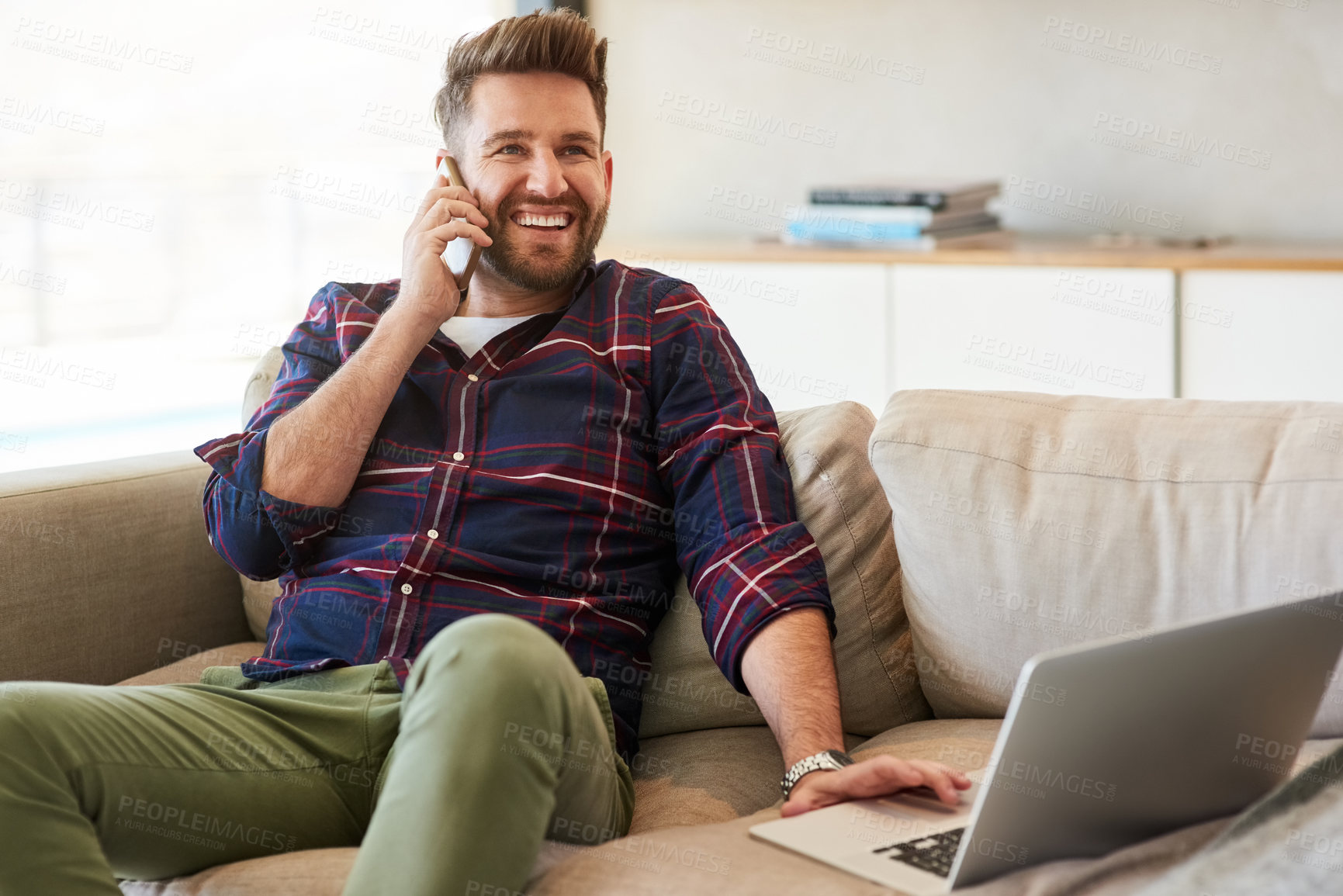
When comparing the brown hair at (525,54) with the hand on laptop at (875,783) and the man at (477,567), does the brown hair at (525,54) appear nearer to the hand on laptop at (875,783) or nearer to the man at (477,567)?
the man at (477,567)

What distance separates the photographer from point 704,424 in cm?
155

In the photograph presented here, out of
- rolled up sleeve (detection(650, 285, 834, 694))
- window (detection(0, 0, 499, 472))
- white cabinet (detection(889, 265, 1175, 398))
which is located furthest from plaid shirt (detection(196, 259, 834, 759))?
window (detection(0, 0, 499, 472))

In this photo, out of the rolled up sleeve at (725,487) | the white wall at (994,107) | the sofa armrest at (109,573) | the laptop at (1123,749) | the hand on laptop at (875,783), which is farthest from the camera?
the white wall at (994,107)

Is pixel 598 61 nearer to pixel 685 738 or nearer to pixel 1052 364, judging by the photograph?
pixel 685 738

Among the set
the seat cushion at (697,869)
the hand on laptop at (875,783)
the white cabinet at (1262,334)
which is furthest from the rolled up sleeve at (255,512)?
the white cabinet at (1262,334)

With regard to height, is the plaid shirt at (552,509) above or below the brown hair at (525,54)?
below

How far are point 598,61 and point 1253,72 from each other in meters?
1.70

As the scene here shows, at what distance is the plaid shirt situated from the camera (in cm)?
145

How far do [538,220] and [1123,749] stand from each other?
3.60 feet

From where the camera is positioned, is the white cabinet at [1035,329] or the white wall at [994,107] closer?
the white cabinet at [1035,329]

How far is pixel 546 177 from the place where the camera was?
5.57 ft

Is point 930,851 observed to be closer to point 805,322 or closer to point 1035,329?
point 1035,329

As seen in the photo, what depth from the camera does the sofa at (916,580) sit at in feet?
3.77

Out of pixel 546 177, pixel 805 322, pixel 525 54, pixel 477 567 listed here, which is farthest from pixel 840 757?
pixel 805 322
